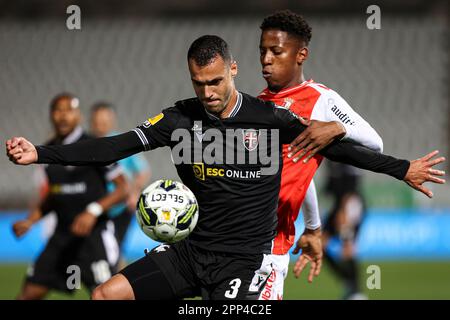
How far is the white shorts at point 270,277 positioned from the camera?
4746 millimetres

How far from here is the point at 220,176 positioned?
15.6 ft

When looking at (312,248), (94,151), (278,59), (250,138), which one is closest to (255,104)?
(250,138)

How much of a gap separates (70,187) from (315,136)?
393 cm

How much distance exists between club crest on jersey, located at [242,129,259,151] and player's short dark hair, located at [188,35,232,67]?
475mm

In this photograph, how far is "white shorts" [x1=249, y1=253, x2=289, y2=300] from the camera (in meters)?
4.75

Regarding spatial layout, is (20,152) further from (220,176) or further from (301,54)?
(301,54)

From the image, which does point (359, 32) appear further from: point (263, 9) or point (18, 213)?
point (18, 213)

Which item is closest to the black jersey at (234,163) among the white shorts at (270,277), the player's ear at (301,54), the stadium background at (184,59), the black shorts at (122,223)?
the white shorts at (270,277)

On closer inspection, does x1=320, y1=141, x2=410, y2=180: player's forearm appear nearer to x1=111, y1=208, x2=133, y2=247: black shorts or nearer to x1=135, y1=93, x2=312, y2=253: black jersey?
x1=135, y1=93, x2=312, y2=253: black jersey

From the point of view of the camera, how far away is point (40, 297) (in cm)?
741

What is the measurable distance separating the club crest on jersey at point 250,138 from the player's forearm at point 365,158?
44 centimetres

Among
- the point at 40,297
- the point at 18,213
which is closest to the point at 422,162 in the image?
the point at 40,297

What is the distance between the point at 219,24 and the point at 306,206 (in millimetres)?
12109
